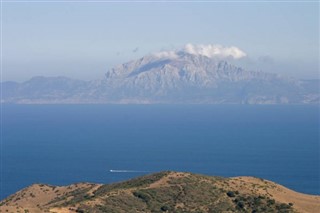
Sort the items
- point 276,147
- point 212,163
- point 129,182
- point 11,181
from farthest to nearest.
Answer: point 276,147 < point 212,163 < point 11,181 < point 129,182

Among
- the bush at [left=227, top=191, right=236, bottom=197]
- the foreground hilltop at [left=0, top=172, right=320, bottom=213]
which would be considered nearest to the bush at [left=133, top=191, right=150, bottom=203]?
the foreground hilltop at [left=0, top=172, right=320, bottom=213]

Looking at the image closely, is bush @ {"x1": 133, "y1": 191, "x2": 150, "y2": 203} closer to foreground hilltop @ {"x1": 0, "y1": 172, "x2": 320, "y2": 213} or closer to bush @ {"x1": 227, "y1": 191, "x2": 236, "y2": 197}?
foreground hilltop @ {"x1": 0, "y1": 172, "x2": 320, "y2": 213}

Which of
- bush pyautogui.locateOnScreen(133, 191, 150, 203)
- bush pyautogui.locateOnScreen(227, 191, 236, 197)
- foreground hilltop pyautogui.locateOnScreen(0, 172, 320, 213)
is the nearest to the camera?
foreground hilltop pyautogui.locateOnScreen(0, 172, 320, 213)

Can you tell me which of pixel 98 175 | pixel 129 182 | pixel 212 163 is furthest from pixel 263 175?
pixel 129 182

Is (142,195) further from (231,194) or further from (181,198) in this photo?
(231,194)

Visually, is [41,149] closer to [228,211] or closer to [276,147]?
[276,147]

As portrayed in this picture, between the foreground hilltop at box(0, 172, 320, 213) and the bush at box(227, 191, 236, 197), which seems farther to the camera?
the bush at box(227, 191, 236, 197)

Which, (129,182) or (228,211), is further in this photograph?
(129,182)

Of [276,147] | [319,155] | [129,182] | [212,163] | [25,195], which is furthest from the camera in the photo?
[276,147]
